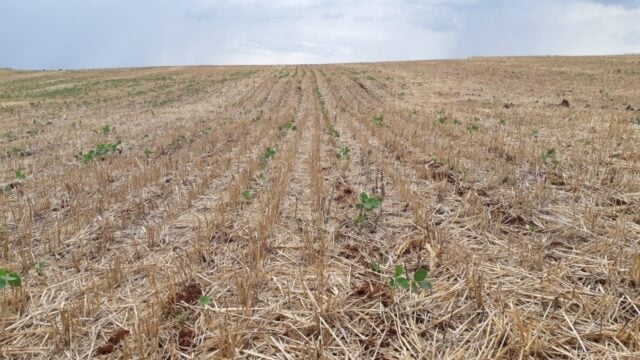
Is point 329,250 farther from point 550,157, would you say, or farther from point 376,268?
point 550,157

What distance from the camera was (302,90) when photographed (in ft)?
86.0

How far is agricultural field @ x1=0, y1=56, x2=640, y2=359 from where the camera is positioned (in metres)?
2.96

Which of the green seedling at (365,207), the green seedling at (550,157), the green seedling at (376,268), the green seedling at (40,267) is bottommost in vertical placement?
the green seedling at (40,267)

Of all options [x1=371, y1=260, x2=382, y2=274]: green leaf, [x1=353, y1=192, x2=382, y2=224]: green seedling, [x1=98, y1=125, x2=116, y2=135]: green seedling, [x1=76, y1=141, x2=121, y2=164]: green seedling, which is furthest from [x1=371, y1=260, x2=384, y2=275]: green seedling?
[x1=98, y1=125, x2=116, y2=135]: green seedling

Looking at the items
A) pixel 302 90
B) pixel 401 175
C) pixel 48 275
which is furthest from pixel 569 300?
pixel 302 90

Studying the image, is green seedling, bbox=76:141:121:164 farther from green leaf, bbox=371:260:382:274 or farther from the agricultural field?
green leaf, bbox=371:260:382:274

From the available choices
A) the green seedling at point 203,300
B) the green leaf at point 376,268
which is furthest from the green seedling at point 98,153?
the green leaf at point 376,268

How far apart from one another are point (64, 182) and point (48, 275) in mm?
3813

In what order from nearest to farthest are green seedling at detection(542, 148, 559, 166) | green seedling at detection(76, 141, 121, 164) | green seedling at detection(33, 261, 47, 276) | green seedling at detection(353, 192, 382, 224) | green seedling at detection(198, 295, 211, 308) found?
1. green seedling at detection(198, 295, 211, 308)
2. green seedling at detection(33, 261, 47, 276)
3. green seedling at detection(353, 192, 382, 224)
4. green seedling at detection(542, 148, 559, 166)
5. green seedling at detection(76, 141, 121, 164)

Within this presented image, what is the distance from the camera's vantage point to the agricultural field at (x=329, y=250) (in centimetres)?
296

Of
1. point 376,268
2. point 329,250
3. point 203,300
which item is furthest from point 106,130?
point 376,268

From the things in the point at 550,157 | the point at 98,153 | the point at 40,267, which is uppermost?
the point at 550,157

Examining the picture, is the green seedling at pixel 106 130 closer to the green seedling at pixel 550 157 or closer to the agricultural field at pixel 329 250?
the agricultural field at pixel 329 250

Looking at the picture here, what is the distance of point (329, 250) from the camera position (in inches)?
168
